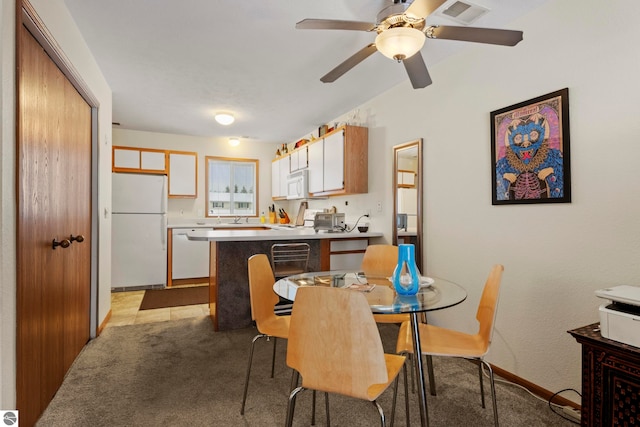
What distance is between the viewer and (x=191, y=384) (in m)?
2.14

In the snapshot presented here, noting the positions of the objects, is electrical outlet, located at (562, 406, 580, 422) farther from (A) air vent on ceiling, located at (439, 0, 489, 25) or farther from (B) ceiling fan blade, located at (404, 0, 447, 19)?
(A) air vent on ceiling, located at (439, 0, 489, 25)

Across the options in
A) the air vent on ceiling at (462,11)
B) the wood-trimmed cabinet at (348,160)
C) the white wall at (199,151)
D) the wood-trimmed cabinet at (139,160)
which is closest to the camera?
the air vent on ceiling at (462,11)

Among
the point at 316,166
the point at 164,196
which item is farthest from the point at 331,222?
the point at 164,196

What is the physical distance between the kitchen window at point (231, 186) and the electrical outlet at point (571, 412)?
5.17m

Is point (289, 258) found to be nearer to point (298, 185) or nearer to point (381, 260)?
point (381, 260)

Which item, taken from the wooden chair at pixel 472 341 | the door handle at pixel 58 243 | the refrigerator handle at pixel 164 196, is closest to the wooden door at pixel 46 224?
the door handle at pixel 58 243

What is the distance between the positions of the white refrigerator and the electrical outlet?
15.6 feet

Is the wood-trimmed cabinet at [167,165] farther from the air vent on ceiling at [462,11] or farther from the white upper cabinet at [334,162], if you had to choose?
the air vent on ceiling at [462,11]

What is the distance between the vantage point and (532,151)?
82.8 inches

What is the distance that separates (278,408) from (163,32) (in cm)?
258

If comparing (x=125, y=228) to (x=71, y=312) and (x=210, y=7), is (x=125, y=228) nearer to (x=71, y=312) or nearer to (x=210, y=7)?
(x=71, y=312)

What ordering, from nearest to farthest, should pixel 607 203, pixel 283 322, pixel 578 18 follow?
pixel 607 203, pixel 578 18, pixel 283 322

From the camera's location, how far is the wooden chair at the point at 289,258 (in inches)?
121

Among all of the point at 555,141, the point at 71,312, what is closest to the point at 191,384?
the point at 71,312
